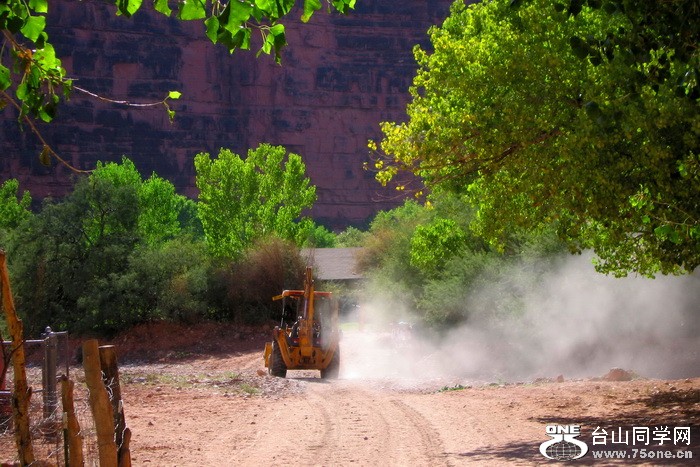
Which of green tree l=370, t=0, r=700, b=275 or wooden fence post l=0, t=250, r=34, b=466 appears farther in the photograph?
green tree l=370, t=0, r=700, b=275

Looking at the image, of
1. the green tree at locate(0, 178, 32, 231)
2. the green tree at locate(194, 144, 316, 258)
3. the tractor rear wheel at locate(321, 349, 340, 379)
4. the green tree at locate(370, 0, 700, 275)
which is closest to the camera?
the green tree at locate(370, 0, 700, 275)

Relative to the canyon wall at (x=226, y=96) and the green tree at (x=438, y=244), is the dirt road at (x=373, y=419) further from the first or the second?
the canyon wall at (x=226, y=96)

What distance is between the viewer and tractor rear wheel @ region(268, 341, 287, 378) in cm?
2647

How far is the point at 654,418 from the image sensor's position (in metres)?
14.0

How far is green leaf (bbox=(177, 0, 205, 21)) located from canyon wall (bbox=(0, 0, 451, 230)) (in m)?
90.4

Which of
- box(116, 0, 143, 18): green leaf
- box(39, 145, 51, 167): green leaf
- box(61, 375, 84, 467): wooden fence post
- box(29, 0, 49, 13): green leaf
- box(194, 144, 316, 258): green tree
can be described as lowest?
box(61, 375, 84, 467): wooden fence post

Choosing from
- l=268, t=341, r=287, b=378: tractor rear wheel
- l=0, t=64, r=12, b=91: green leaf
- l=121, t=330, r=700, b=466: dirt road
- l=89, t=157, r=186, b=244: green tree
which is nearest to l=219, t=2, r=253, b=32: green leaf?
l=0, t=64, r=12, b=91: green leaf

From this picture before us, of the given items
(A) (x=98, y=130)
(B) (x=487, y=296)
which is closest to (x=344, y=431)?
(B) (x=487, y=296)

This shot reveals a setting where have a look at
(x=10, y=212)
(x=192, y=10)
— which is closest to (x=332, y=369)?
(x=192, y=10)

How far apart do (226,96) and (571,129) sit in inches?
3834

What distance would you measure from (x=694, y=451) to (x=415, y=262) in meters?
29.2

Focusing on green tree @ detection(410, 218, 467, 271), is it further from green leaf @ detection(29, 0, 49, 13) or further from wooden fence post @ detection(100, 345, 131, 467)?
green leaf @ detection(29, 0, 49, 13)

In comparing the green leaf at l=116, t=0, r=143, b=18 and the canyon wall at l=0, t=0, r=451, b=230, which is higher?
the canyon wall at l=0, t=0, r=451, b=230

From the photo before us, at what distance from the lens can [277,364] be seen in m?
26.6
